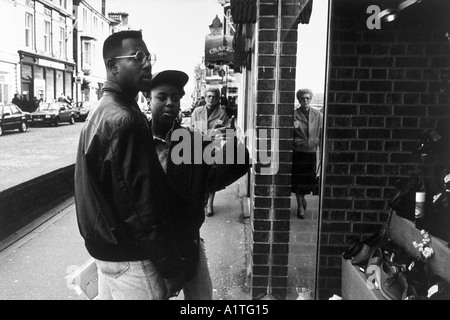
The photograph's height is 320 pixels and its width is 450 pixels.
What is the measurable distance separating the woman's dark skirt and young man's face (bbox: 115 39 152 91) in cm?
154

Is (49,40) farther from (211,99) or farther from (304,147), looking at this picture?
(304,147)

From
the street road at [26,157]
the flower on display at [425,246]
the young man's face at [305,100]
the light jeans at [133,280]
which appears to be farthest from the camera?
the street road at [26,157]

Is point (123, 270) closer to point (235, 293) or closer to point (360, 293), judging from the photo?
point (360, 293)

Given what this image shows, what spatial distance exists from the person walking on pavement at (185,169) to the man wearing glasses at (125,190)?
21 cm

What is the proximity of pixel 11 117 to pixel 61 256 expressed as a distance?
12283 mm

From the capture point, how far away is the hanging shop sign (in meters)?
9.53

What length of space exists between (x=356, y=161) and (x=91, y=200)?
2038 millimetres

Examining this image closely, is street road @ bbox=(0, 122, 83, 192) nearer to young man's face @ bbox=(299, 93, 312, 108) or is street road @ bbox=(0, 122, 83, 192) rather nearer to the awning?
the awning

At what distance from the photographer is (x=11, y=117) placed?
1531 cm

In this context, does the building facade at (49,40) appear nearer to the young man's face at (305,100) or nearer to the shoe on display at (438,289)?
the young man's face at (305,100)

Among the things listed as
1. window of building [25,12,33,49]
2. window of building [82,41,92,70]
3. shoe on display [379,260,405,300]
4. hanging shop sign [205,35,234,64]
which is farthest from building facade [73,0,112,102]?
hanging shop sign [205,35,234,64]

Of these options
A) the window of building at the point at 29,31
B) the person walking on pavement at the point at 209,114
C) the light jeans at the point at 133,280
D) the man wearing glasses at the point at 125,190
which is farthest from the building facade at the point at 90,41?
the window of building at the point at 29,31

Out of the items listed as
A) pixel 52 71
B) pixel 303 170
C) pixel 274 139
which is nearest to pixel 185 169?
pixel 274 139

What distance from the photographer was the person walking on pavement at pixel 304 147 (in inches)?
128
